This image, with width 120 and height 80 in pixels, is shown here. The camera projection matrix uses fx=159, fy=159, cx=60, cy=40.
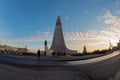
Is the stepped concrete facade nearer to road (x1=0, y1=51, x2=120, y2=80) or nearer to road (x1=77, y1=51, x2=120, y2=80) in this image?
road (x1=77, y1=51, x2=120, y2=80)

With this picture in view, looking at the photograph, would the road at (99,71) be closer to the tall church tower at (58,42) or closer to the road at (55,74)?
the road at (55,74)

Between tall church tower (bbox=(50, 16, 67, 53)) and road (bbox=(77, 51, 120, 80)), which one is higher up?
tall church tower (bbox=(50, 16, 67, 53))

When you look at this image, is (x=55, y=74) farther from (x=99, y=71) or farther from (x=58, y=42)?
(x=58, y=42)

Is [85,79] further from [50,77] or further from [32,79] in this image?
[32,79]

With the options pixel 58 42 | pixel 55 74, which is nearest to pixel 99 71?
pixel 55 74

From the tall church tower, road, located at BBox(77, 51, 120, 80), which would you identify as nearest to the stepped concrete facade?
the tall church tower

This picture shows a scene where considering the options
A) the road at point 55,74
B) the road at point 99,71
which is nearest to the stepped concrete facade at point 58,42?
the road at point 99,71

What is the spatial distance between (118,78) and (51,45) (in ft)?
127

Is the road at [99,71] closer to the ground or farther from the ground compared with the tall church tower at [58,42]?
closer to the ground

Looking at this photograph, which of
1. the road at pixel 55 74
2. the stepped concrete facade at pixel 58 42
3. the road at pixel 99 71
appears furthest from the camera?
the stepped concrete facade at pixel 58 42

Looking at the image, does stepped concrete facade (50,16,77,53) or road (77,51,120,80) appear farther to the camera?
stepped concrete facade (50,16,77,53)

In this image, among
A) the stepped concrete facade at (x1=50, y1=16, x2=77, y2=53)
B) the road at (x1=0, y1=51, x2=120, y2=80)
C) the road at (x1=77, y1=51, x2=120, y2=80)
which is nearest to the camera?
the road at (x1=0, y1=51, x2=120, y2=80)

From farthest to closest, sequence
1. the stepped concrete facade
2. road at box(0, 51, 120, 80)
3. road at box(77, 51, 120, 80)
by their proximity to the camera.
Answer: the stepped concrete facade, road at box(77, 51, 120, 80), road at box(0, 51, 120, 80)

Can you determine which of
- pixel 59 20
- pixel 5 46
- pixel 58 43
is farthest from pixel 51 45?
pixel 5 46
